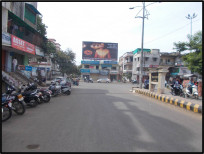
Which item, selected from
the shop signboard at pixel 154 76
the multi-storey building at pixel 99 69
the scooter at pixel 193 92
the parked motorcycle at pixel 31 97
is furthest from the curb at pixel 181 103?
the multi-storey building at pixel 99 69

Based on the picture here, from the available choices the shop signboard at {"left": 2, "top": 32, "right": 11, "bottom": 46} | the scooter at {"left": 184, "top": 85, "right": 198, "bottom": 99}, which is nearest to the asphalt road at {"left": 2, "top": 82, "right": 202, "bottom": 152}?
the scooter at {"left": 184, "top": 85, "right": 198, "bottom": 99}

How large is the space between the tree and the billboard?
2730 cm

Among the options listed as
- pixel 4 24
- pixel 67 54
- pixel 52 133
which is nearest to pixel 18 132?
pixel 52 133

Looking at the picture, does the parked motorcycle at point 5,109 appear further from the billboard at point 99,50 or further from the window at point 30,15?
the billboard at point 99,50

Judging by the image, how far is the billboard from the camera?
1996 inches

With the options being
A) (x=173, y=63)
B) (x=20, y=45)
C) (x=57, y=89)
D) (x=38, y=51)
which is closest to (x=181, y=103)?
(x=57, y=89)

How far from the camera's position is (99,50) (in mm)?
50906

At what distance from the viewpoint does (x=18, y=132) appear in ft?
16.5

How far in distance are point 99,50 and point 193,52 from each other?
109 ft

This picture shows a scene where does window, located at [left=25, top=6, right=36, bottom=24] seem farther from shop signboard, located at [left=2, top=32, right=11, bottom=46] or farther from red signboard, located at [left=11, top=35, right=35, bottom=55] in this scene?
shop signboard, located at [left=2, top=32, right=11, bottom=46]

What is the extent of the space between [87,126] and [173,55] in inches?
1846

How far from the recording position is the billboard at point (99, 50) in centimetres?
5069

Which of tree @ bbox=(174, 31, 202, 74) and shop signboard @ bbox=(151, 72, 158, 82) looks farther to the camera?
tree @ bbox=(174, 31, 202, 74)

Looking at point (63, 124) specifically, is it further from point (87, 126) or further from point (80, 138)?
point (80, 138)
